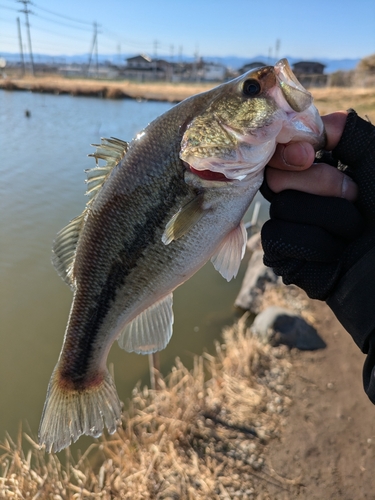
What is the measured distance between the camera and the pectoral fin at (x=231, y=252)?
2051mm

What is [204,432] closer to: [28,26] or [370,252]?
[370,252]

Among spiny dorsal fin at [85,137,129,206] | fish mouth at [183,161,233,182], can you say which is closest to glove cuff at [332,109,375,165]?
fish mouth at [183,161,233,182]

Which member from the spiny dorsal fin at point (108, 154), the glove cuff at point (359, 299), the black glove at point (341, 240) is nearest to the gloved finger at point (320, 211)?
the black glove at point (341, 240)

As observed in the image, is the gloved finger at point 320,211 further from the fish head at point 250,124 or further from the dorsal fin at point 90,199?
the dorsal fin at point 90,199

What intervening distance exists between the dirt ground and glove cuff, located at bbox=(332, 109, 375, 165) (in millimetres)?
2970

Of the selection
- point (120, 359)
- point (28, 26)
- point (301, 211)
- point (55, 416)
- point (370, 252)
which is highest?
point (28, 26)

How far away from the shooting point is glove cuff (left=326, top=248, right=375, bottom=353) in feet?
5.91

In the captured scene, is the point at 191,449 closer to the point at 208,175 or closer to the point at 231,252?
the point at 231,252

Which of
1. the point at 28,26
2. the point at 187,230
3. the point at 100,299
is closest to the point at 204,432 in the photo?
the point at 100,299

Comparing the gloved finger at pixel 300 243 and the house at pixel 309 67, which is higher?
the house at pixel 309 67

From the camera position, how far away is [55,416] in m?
2.24

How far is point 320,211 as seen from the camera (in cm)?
180

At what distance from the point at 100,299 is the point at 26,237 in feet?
25.4

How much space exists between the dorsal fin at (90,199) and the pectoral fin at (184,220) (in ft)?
1.61
